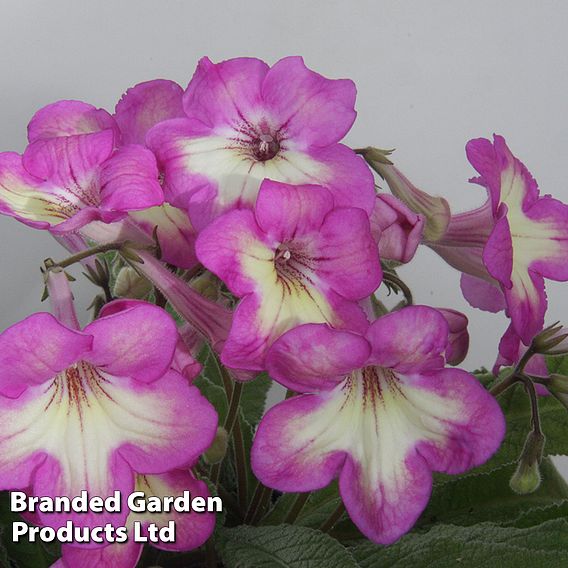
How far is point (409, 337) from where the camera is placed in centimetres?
51

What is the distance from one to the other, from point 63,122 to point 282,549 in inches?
11.7

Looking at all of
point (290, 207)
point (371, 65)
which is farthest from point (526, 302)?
point (371, 65)

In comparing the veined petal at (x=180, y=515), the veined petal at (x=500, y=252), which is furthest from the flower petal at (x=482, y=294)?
the veined petal at (x=180, y=515)

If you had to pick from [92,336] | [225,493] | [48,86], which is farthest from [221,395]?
[48,86]

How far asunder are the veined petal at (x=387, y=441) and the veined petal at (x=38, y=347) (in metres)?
0.12

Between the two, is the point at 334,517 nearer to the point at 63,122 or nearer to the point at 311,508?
the point at 311,508

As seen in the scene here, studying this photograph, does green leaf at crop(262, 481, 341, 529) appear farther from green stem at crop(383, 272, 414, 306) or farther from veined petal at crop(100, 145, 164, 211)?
veined petal at crop(100, 145, 164, 211)

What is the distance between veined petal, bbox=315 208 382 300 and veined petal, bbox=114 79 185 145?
0.15 m

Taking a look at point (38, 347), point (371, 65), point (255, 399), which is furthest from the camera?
point (371, 65)

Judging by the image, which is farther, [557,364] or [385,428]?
[557,364]

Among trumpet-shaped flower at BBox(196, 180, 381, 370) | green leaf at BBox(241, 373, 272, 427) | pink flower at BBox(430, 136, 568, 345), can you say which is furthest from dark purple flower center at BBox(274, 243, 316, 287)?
green leaf at BBox(241, 373, 272, 427)

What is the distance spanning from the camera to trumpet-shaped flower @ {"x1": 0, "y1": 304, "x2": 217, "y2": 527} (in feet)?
1.60

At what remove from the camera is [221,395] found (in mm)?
797

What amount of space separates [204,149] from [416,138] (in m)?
0.61
